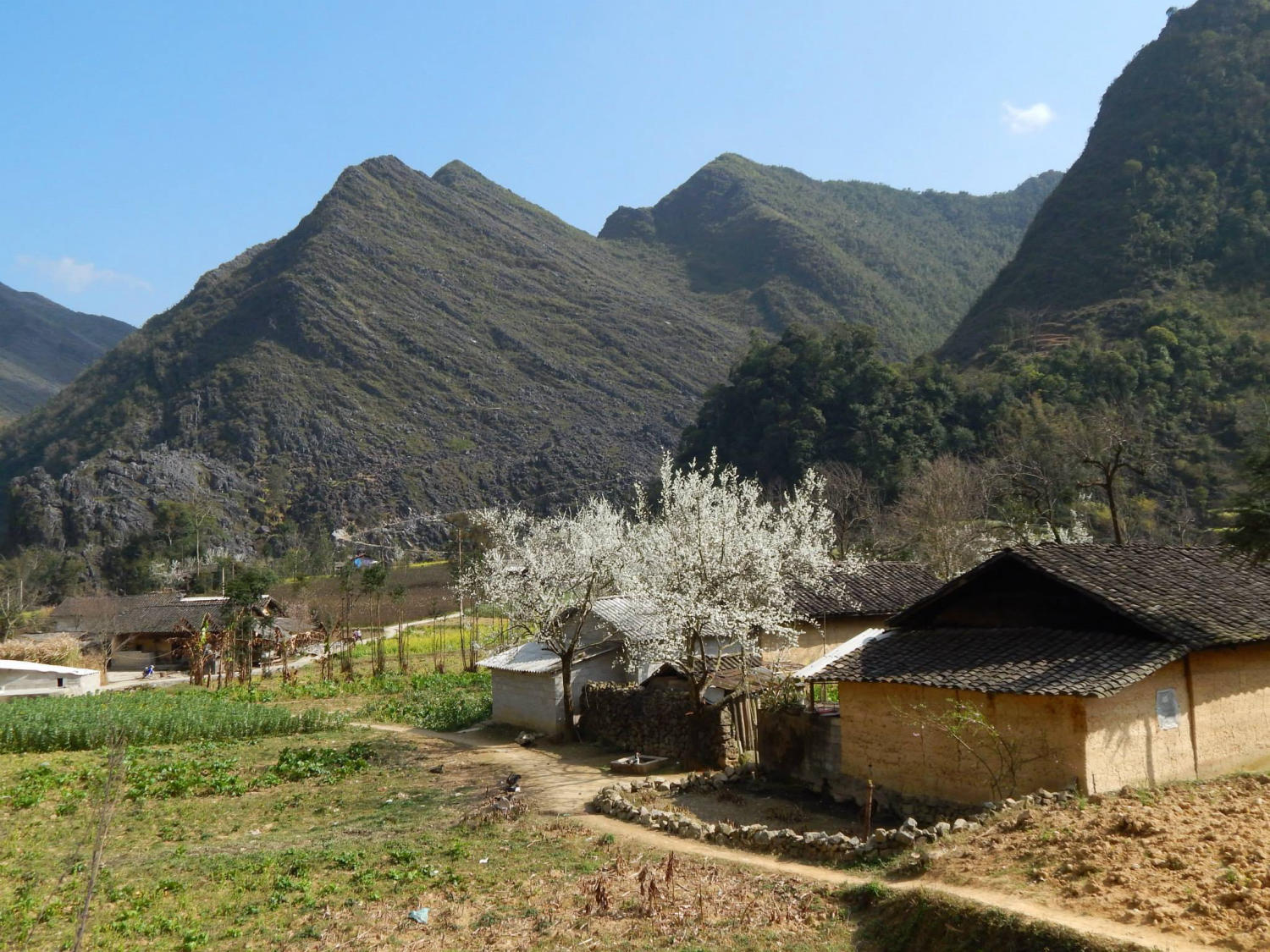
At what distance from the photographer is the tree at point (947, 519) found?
37250 millimetres

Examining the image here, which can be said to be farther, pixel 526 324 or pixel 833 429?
pixel 526 324

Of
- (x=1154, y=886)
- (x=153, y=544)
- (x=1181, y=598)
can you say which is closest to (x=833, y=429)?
(x=1181, y=598)

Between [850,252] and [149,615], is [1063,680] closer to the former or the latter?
[149,615]

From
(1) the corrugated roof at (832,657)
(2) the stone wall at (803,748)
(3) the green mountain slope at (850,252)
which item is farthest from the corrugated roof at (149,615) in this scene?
(3) the green mountain slope at (850,252)

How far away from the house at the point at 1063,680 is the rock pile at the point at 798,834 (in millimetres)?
857

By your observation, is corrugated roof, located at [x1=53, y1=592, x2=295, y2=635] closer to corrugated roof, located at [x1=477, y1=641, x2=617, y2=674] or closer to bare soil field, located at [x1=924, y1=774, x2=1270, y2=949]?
corrugated roof, located at [x1=477, y1=641, x2=617, y2=674]

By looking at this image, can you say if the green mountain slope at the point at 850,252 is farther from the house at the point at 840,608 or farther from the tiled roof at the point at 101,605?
the house at the point at 840,608

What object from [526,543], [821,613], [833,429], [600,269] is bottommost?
[821,613]

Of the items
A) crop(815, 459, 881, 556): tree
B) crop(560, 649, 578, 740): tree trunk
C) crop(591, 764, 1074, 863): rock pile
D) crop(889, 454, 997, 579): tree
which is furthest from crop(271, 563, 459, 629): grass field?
crop(591, 764, 1074, 863): rock pile

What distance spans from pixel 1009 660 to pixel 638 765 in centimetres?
937

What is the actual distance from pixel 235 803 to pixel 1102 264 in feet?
238

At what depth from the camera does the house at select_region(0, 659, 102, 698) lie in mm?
38562

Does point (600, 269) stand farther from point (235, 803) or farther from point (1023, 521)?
point (235, 803)

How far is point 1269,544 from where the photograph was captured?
14781mm
